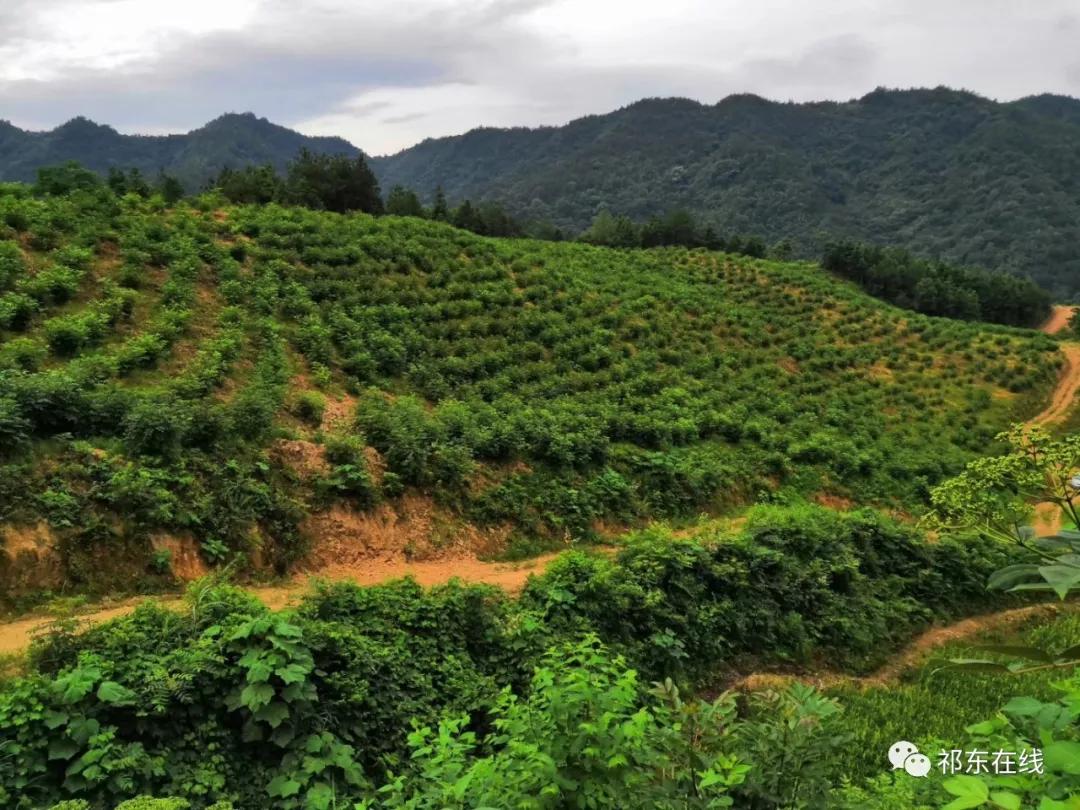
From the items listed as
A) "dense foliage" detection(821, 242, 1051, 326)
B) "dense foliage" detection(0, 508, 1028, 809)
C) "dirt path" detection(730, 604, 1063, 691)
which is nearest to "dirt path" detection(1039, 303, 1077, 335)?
"dense foliage" detection(821, 242, 1051, 326)

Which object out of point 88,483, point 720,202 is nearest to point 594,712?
point 88,483

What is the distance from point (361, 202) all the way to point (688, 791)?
31.0 meters

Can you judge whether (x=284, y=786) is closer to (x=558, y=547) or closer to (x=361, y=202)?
(x=558, y=547)

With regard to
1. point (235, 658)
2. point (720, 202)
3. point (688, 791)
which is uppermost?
point (720, 202)

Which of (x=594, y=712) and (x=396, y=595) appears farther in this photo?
(x=396, y=595)

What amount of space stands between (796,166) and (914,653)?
13360 centimetres

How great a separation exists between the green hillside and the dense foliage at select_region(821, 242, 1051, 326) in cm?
1980

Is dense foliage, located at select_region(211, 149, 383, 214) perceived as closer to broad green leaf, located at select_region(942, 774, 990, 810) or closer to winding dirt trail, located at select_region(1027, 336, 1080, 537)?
broad green leaf, located at select_region(942, 774, 990, 810)

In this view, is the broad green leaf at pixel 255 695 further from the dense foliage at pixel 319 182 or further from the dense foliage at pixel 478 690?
the dense foliage at pixel 319 182

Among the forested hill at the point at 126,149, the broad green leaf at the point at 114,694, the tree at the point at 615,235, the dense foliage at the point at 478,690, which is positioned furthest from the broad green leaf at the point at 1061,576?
the forested hill at the point at 126,149

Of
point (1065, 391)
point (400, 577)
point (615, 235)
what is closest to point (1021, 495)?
point (400, 577)

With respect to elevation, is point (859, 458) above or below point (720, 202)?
below

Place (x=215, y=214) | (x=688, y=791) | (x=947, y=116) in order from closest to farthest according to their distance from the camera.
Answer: (x=688, y=791), (x=215, y=214), (x=947, y=116)

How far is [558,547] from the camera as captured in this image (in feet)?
36.3
